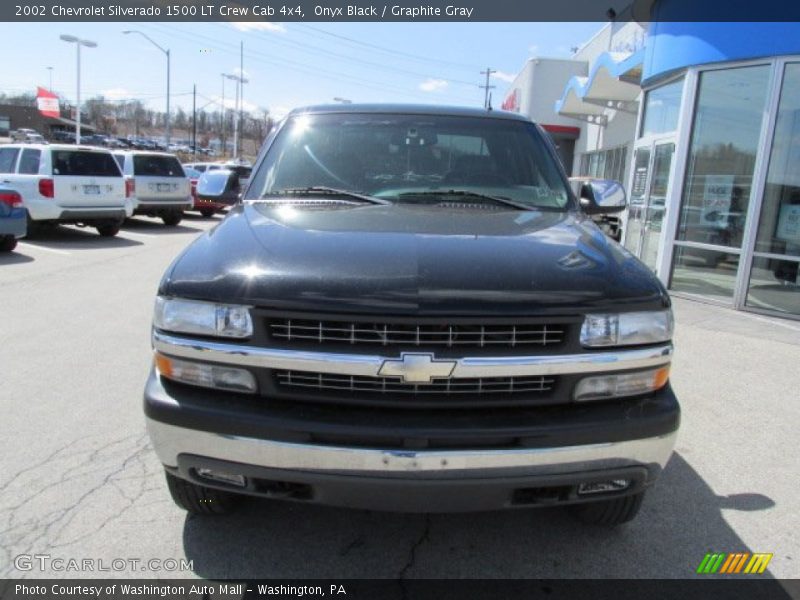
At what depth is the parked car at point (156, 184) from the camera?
621 inches

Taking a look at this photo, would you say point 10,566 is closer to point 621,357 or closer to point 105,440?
point 105,440

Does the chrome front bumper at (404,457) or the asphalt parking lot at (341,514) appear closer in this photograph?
the chrome front bumper at (404,457)

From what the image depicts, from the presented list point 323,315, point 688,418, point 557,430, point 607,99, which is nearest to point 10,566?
point 323,315

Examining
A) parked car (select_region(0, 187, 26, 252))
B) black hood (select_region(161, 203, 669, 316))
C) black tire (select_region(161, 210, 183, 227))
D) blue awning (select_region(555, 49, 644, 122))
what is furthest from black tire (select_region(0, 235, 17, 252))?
blue awning (select_region(555, 49, 644, 122))

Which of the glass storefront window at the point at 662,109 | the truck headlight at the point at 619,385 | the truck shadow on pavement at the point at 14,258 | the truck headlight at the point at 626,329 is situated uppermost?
the glass storefront window at the point at 662,109

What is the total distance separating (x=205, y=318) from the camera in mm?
2299

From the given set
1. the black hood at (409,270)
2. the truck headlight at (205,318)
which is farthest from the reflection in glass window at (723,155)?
the truck headlight at (205,318)

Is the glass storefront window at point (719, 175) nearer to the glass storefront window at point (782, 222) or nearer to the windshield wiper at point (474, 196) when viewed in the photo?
the glass storefront window at point (782, 222)

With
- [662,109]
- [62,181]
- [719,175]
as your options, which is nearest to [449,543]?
[719,175]

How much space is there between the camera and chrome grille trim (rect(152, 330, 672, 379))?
2.20 metres

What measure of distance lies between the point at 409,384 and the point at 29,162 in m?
12.9

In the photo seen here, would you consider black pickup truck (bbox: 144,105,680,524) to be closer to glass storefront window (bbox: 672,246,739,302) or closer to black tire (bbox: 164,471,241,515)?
black tire (bbox: 164,471,241,515)

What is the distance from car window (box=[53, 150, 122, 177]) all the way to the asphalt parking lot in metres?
8.31

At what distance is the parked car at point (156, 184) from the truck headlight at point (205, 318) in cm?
1433
